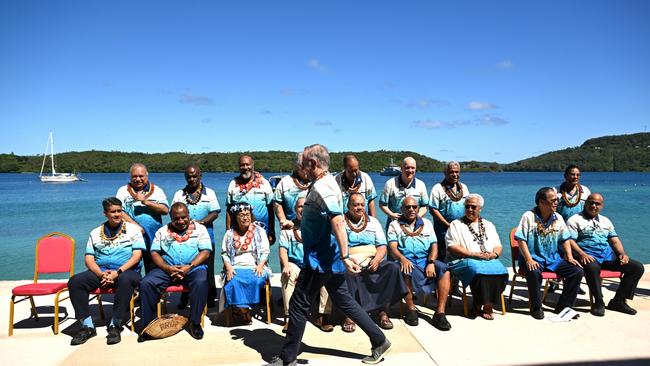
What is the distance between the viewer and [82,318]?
4219 millimetres

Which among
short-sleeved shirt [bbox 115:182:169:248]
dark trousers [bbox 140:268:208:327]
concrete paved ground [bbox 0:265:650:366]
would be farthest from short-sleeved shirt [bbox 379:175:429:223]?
short-sleeved shirt [bbox 115:182:169:248]

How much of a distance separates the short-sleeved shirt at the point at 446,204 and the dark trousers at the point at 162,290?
302 centimetres

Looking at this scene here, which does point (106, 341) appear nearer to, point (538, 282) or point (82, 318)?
A: point (82, 318)

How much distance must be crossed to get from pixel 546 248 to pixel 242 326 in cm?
358

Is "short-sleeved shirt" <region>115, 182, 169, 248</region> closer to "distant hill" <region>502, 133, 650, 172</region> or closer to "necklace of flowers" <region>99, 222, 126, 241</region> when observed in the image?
"necklace of flowers" <region>99, 222, 126, 241</region>

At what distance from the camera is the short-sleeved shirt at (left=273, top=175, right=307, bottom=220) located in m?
4.97

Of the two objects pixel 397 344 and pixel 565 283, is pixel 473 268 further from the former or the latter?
pixel 397 344

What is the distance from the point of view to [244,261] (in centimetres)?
468

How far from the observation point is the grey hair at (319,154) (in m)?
3.24

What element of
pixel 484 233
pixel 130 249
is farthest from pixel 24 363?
pixel 484 233

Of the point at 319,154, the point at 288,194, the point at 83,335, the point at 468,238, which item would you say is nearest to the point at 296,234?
the point at 288,194

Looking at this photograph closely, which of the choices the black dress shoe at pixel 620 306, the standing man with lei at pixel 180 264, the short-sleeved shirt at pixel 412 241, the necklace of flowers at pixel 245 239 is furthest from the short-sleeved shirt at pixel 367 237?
the black dress shoe at pixel 620 306

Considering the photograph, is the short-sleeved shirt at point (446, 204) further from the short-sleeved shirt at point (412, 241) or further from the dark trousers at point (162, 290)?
the dark trousers at point (162, 290)

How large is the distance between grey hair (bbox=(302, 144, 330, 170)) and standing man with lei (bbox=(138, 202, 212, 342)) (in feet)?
6.47
